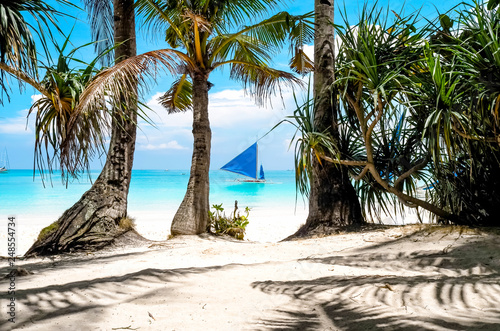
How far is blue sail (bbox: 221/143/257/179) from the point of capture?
1704 centimetres

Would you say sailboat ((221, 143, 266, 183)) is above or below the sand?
above

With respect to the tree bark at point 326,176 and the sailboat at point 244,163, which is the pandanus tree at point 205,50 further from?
the sailboat at point 244,163

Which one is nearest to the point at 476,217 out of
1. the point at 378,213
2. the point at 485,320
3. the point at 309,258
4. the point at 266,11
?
the point at 378,213

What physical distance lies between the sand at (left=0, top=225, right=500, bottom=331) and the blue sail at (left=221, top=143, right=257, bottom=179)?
12565mm

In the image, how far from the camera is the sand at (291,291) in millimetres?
2178

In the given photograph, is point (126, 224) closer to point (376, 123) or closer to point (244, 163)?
point (376, 123)

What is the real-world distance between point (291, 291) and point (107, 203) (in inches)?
154

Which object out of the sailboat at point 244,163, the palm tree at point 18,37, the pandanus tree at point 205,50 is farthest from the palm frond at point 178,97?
the sailboat at point 244,163

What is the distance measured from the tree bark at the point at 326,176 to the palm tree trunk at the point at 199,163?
1.63m

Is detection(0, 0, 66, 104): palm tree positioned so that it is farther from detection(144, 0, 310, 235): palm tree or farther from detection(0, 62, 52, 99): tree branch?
detection(144, 0, 310, 235): palm tree

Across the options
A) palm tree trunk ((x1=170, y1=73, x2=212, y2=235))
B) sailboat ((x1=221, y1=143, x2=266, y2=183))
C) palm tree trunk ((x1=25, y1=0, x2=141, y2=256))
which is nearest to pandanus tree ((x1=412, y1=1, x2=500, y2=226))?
palm tree trunk ((x1=170, y1=73, x2=212, y2=235))

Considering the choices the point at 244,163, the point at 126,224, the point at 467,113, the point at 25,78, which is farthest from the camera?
the point at 244,163

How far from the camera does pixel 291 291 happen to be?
2832 mm

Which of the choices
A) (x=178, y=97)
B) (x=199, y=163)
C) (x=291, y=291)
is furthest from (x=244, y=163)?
(x=291, y=291)
